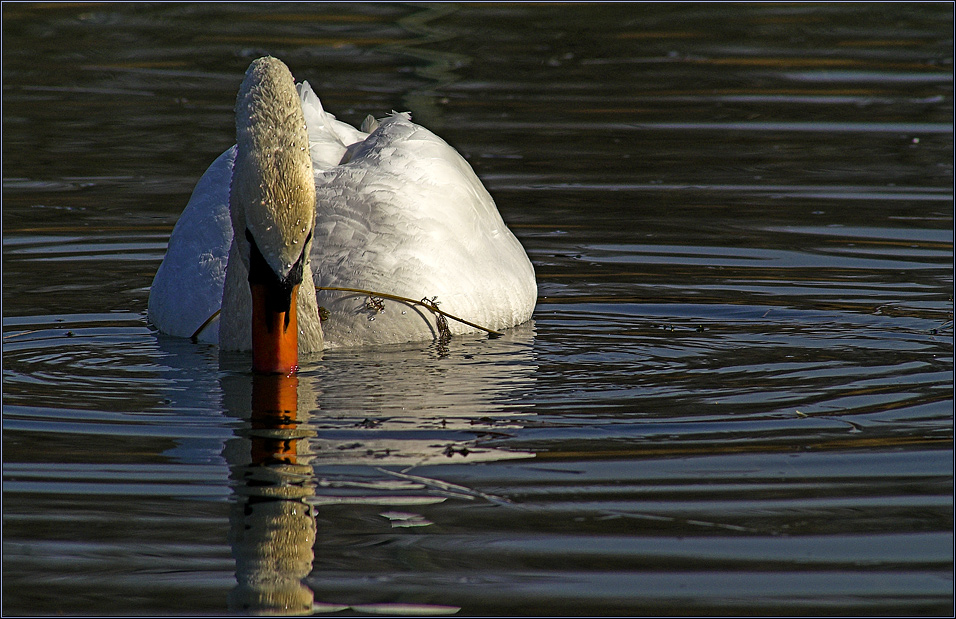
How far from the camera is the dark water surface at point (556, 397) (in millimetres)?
5234

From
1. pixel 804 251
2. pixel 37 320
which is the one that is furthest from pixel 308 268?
pixel 804 251

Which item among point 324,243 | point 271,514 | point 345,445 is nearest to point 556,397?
point 345,445

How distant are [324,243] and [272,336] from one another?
1.56m

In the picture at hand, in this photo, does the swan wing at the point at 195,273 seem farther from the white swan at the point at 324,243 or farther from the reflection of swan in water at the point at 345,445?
the reflection of swan in water at the point at 345,445

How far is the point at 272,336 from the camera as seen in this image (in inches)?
292

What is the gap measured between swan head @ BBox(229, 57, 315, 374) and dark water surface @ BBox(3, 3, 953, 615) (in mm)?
283

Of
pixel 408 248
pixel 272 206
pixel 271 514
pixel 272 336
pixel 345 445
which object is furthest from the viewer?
pixel 408 248

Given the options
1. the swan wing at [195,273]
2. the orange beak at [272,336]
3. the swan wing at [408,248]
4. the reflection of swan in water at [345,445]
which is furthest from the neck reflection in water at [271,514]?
the swan wing at [195,273]

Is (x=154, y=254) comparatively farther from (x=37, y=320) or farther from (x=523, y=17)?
(x=523, y=17)

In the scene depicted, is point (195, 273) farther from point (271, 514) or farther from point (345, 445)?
point (271, 514)

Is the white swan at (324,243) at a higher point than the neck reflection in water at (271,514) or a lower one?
higher

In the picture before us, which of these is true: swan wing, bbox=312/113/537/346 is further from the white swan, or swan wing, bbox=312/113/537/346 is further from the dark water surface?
the dark water surface

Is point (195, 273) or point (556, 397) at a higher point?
point (195, 273)

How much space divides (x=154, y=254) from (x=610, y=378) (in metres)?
4.91
